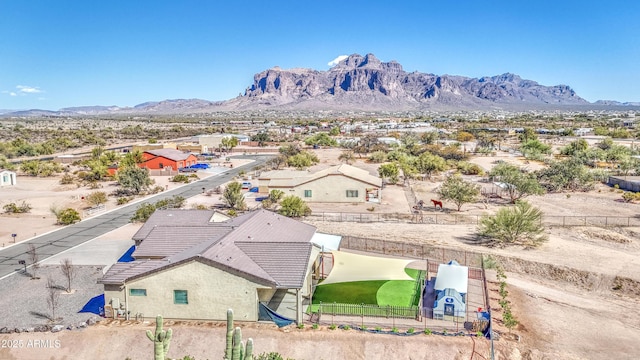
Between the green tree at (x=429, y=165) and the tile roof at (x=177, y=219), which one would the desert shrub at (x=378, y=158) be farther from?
the tile roof at (x=177, y=219)

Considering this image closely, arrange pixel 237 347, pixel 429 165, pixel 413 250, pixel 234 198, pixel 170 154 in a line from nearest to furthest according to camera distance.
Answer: pixel 237 347, pixel 413 250, pixel 234 198, pixel 429 165, pixel 170 154

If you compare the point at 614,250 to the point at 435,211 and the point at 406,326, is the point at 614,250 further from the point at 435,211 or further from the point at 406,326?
the point at 406,326

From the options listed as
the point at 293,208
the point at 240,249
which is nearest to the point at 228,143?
the point at 293,208

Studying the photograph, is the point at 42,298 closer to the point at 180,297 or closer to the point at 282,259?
the point at 180,297

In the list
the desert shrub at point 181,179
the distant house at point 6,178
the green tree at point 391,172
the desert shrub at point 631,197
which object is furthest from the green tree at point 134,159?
the desert shrub at point 631,197

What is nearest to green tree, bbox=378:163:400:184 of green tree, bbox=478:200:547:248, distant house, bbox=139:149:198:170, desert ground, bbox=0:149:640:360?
desert ground, bbox=0:149:640:360

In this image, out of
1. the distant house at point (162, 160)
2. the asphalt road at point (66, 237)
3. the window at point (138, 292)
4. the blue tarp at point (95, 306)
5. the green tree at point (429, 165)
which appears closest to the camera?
the window at point (138, 292)
